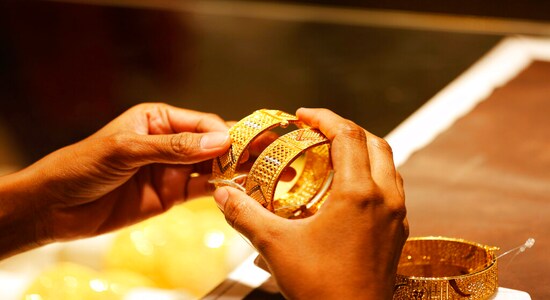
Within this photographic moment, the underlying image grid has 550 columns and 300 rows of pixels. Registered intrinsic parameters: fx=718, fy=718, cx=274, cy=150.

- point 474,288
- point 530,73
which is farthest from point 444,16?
point 474,288

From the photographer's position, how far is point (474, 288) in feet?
3.33

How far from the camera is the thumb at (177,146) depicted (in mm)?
1124

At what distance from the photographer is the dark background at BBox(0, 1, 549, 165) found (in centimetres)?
251

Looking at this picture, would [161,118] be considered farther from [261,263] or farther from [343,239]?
[343,239]

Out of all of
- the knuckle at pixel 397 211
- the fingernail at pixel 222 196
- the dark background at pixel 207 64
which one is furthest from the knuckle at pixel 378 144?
the dark background at pixel 207 64

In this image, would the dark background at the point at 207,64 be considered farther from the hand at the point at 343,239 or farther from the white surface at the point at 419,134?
the hand at the point at 343,239

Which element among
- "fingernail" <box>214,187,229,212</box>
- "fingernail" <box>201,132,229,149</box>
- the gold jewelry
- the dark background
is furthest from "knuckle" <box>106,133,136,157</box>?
the dark background

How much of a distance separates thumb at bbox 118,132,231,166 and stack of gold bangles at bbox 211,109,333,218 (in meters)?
0.02

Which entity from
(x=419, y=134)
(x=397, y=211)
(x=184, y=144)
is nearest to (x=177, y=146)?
(x=184, y=144)

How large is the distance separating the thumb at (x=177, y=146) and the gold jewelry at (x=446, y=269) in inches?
13.4

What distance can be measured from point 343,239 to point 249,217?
0.13 m

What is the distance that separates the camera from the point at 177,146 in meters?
1.13

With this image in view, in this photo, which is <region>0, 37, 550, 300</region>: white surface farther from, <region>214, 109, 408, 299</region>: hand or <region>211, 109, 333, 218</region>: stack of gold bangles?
<region>214, 109, 408, 299</region>: hand

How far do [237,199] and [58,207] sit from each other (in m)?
0.53
